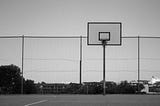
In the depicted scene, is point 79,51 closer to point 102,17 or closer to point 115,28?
point 115,28

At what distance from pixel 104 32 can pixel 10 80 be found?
4.27 meters

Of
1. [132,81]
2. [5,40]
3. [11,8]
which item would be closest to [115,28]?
[132,81]

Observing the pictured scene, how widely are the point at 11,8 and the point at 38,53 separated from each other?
5.66m

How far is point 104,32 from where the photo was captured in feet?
46.6

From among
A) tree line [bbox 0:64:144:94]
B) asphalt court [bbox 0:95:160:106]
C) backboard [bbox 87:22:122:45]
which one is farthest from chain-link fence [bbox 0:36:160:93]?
asphalt court [bbox 0:95:160:106]

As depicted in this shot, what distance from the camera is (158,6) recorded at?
18.5 meters

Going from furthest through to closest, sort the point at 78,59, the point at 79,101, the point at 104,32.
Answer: the point at 78,59 < the point at 104,32 < the point at 79,101

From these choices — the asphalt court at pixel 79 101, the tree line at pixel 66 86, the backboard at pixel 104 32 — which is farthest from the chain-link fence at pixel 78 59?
the asphalt court at pixel 79 101

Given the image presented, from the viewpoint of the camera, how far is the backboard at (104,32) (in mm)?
14156

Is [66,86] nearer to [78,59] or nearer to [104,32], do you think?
[78,59]

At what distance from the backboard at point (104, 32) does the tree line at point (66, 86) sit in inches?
65.9

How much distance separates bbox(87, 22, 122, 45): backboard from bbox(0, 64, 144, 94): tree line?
5.49 feet

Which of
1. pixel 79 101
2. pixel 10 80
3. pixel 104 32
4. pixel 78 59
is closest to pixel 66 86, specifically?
pixel 78 59

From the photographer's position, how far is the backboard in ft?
46.4
